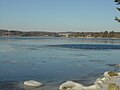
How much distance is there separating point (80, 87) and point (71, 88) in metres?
0.52

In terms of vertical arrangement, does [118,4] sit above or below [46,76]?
above

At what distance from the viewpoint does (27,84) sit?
17.1 m

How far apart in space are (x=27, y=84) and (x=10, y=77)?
323cm

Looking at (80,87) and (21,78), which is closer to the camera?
(80,87)

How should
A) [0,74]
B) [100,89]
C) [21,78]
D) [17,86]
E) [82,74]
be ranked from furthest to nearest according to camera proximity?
[82,74] → [0,74] → [21,78] → [17,86] → [100,89]

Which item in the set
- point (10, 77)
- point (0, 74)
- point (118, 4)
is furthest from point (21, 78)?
point (118, 4)

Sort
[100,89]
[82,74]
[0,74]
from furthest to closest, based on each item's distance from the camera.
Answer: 1. [82,74]
2. [0,74]
3. [100,89]

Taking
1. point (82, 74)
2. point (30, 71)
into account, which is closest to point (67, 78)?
point (82, 74)

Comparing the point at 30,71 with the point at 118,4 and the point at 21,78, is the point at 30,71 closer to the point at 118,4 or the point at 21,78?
the point at 21,78

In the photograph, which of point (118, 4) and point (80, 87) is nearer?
point (80, 87)

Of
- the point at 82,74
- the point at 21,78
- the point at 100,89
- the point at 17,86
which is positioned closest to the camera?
the point at 100,89

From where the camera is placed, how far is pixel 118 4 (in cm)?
2319

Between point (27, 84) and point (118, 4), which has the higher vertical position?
point (118, 4)

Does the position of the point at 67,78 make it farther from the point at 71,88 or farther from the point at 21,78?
the point at 71,88
